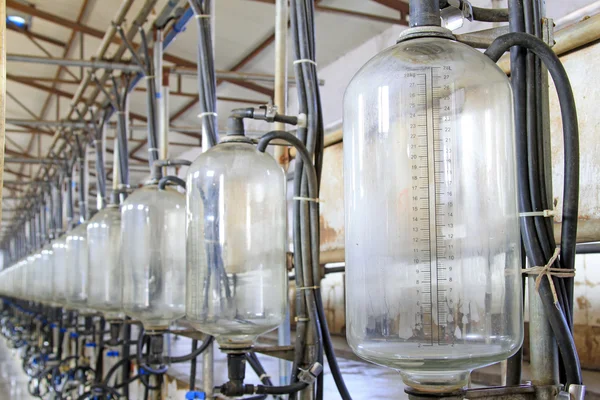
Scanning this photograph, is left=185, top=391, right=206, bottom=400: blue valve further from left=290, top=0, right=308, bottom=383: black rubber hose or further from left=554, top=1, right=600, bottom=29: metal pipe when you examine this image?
left=554, top=1, right=600, bottom=29: metal pipe

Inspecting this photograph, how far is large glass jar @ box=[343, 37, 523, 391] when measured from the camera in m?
0.92

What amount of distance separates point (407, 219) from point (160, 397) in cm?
218

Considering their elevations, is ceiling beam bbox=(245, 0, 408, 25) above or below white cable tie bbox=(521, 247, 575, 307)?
above

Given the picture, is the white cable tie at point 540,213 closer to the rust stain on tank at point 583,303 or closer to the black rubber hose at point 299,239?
the black rubber hose at point 299,239

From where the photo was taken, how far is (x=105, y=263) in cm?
294

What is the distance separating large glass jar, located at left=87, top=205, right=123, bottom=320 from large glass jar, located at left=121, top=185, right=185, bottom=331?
0.41 m

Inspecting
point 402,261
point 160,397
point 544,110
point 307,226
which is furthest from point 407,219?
point 160,397

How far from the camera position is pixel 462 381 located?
→ 3.06ft

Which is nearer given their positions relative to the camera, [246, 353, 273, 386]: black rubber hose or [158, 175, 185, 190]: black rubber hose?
[246, 353, 273, 386]: black rubber hose

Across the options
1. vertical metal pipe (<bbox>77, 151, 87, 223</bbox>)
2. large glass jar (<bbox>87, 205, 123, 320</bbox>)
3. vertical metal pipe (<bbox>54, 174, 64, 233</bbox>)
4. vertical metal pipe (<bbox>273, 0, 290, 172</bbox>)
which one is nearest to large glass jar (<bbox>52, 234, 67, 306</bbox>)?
vertical metal pipe (<bbox>77, 151, 87, 223</bbox>)

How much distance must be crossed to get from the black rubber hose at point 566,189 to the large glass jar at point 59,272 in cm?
381

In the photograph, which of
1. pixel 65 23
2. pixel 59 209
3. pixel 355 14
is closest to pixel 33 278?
pixel 59 209

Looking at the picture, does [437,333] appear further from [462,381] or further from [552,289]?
[552,289]

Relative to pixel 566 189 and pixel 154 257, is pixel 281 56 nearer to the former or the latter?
pixel 154 257
